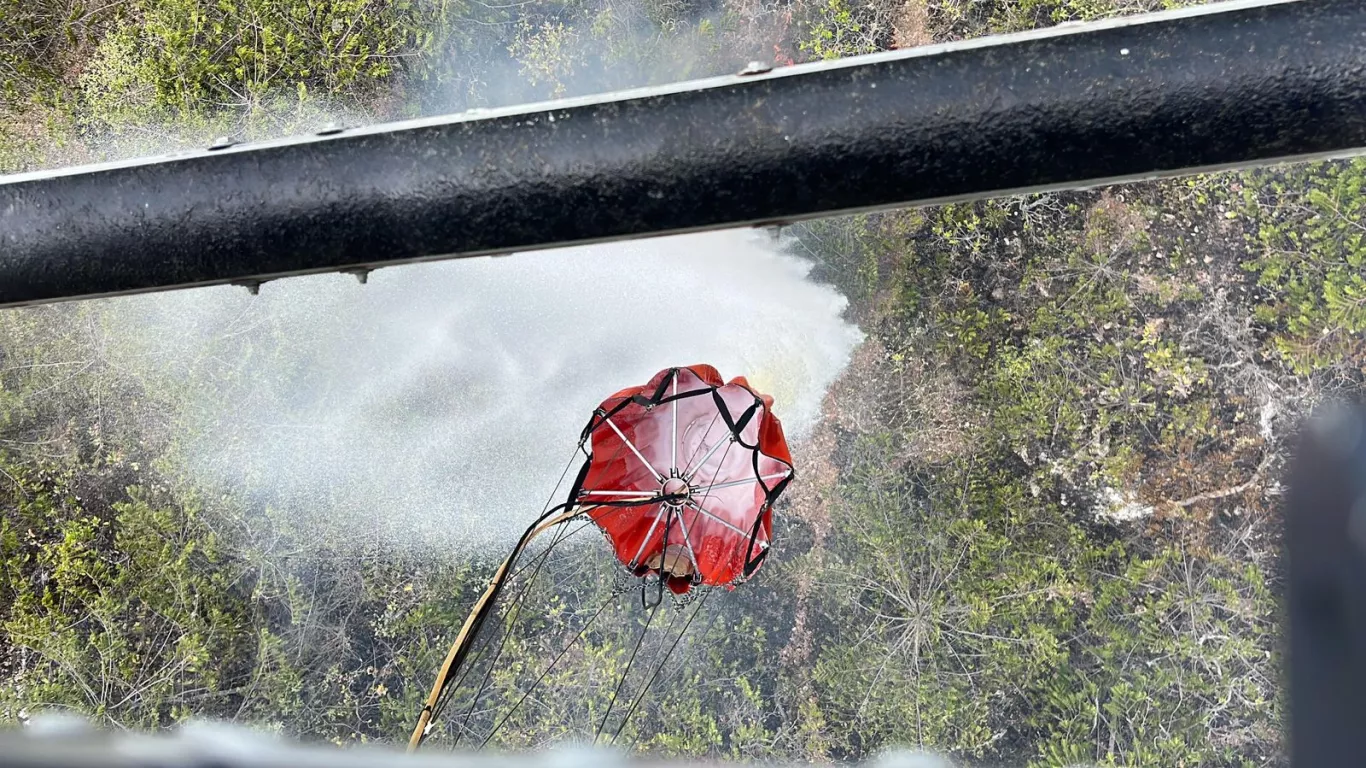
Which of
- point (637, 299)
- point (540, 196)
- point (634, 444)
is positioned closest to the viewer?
point (540, 196)

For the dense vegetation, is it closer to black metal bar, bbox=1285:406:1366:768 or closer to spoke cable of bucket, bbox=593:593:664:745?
spoke cable of bucket, bbox=593:593:664:745

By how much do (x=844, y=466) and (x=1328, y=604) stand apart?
5.01 metres

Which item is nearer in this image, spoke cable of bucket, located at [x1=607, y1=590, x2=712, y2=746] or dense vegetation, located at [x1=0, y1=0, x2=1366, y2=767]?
dense vegetation, located at [x1=0, y1=0, x2=1366, y2=767]

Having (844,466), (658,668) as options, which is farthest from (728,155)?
(658,668)

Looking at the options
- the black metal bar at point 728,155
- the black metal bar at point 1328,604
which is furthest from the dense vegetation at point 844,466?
the black metal bar at point 1328,604

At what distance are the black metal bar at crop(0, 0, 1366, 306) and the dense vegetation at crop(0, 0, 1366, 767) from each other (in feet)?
11.2

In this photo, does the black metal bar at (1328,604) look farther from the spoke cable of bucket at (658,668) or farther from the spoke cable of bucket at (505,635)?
the spoke cable of bucket at (505,635)

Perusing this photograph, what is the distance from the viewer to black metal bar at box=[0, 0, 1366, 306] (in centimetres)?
227

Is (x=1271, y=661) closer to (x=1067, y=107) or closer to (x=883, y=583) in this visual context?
(x=883, y=583)

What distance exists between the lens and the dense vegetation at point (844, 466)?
17.6 ft

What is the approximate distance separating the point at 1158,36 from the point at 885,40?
398cm

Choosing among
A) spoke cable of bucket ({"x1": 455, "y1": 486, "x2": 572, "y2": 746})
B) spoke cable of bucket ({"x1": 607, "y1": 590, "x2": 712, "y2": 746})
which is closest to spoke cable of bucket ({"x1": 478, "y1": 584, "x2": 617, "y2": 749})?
spoke cable of bucket ({"x1": 455, "y1": 486, "x2": 572, "y2": 746})

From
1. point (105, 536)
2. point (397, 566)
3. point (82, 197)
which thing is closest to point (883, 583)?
point (397, 566)

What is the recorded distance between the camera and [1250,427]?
212 inches
